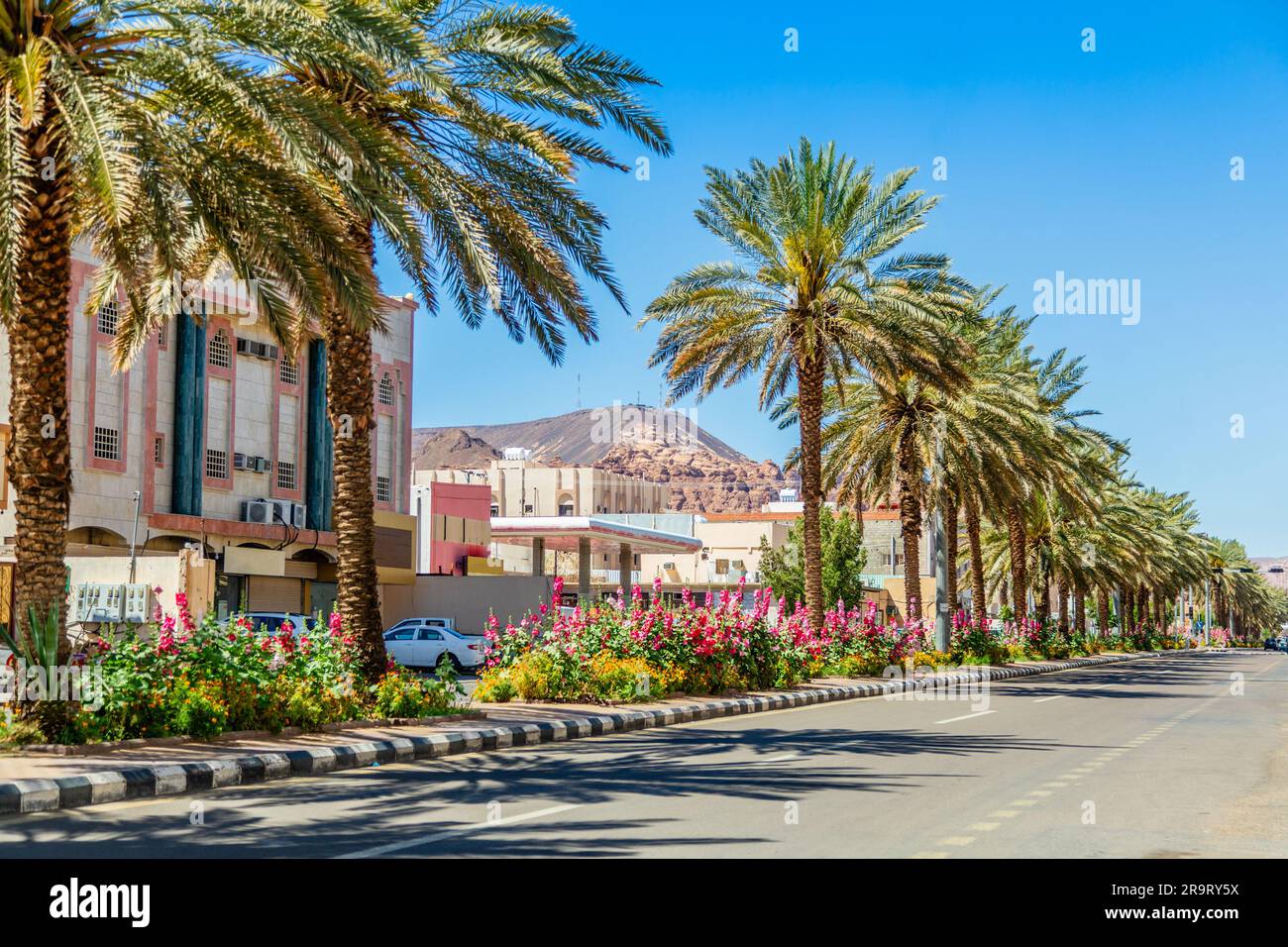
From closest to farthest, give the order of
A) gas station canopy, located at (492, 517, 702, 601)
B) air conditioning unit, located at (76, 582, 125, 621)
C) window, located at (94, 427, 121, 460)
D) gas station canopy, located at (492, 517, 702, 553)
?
air conditioning unit, located at (76, 582, 125, 621)
window, located at (94, 427, 121, 460)
gas station canopy, located at (492, 517, 702, 553)
gas station canopy, located at (492, 517, 702, 601)

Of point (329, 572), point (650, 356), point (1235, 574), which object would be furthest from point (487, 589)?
point (1235, 574)

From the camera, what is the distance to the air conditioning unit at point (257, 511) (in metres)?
41.0

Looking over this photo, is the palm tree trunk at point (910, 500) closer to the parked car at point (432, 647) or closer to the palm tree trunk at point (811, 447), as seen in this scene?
the palm tree trunk at point (811, 447)

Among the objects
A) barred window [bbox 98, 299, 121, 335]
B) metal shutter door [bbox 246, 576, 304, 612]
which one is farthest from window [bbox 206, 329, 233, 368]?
metal shutter door [bbox 246, 576, 304, 612]

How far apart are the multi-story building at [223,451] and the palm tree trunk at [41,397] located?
1912 cm

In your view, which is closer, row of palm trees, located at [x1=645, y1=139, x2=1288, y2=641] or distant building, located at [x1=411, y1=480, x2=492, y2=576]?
row of palm trees, located at [x1=645, y1=139, x2=1288, y2=641]

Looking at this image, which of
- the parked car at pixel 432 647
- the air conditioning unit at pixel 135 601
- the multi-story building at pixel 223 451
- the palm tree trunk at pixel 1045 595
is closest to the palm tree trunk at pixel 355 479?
the air conditioning unit at pixel 135 601

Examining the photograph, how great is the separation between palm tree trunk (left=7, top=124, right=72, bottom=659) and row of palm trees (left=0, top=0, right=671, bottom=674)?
2 centimetres

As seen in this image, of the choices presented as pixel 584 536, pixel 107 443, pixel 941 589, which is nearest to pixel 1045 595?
pixel 941 589

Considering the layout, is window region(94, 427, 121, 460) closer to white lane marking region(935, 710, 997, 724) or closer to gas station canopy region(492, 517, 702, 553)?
gas station canopy region(492, 517, 702, 553)

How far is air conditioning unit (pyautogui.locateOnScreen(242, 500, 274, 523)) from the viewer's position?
1615 inches

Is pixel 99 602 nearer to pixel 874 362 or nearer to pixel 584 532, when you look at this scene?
pixel 874 362

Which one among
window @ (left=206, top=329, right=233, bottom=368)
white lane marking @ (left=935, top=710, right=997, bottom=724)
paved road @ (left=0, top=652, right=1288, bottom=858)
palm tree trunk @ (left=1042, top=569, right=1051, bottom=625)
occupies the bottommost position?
white lane marking @ (left=935, top=710, right=997, bottom=724)
